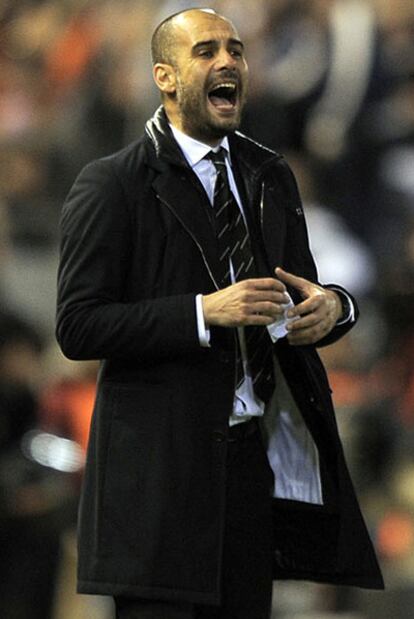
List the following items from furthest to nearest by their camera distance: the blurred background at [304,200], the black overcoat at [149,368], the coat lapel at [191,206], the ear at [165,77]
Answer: the blurred background at [304,200] < the ear at [165,77] < the coat lapel at [191,206] < the black overcoat at [149,368]

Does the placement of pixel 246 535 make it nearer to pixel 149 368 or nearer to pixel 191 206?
pixel 149 368

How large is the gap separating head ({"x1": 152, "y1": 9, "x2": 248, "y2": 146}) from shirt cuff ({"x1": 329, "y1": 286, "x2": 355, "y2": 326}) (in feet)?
1.50

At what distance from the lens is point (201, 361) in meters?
4.11

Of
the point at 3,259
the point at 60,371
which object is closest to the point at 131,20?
the point at 3,259

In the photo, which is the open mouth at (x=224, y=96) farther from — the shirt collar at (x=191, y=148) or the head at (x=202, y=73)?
the shirt collar at (x=191, y=148)

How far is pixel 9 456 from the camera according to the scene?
261 inches

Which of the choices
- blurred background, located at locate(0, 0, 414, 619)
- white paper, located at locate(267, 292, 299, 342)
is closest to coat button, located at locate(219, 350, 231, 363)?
white paper, located at locate(267, 292, 299, 342)

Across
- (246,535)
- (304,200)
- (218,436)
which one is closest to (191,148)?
(218,436)

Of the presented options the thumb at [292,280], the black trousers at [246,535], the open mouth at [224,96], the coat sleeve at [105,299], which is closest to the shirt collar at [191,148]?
the open mouth at [224,96]

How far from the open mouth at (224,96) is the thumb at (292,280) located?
40 centimetres

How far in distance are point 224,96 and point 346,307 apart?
0.57 metres

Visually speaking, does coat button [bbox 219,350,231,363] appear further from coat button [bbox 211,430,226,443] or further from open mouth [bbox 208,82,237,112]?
open mouth [bbox 208,82,237,112]

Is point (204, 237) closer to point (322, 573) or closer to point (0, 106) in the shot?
point (322, 573)

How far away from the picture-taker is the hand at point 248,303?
12.9 ft
